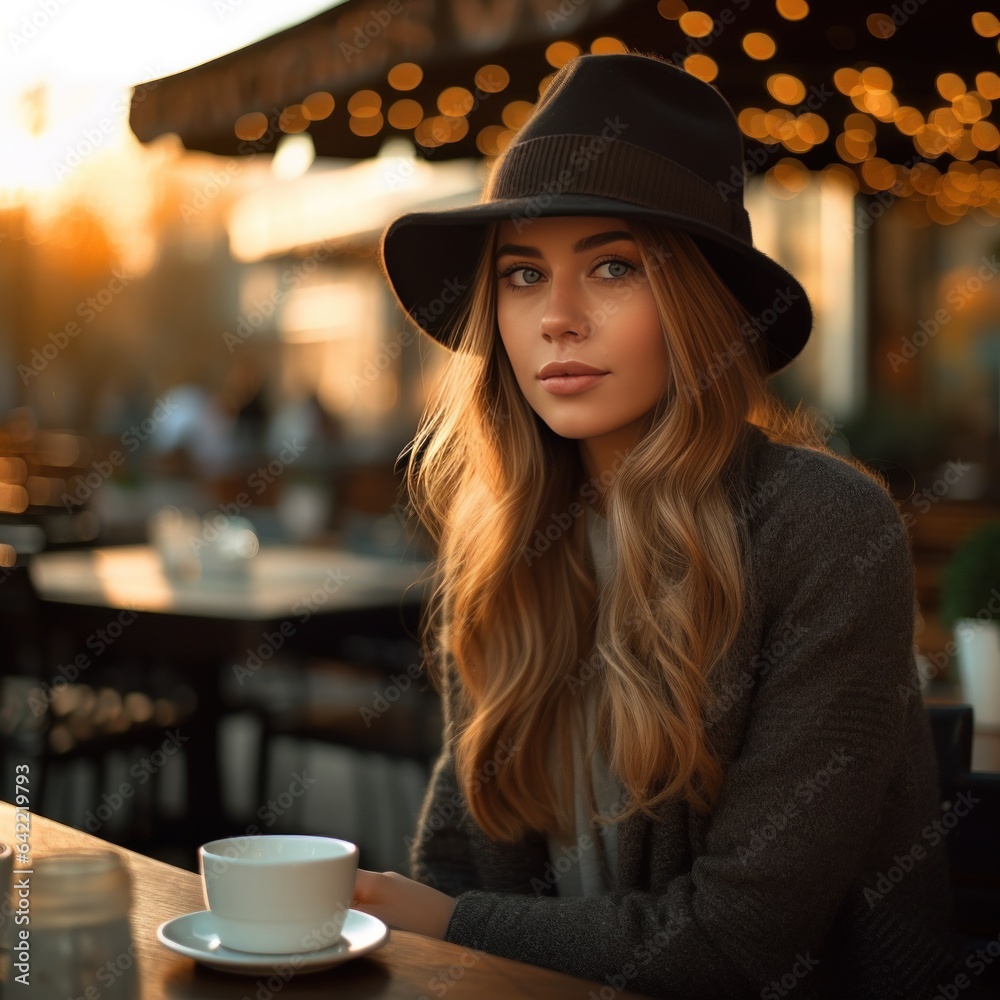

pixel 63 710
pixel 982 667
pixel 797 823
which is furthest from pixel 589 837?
pixel 63 710

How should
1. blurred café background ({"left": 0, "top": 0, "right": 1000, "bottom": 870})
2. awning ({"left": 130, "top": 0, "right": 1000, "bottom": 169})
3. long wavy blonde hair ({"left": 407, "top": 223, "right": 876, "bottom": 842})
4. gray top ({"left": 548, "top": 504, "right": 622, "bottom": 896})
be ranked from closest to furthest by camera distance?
1. long wavy blonde hair ({"left": 407, "top": 223, "right": 876, "bottom": 842})
2. gray top ({"left": 548, "top": 504, "right": 622, "bottom": 896})
3. awning ({"left": 130, "top": 0, "right": 1000, "bottom": 169})
4. blurred café background ({"left": 0, "top": 0, "right": 1000, "bottom": 870})

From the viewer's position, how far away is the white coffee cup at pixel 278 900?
2.85 feet

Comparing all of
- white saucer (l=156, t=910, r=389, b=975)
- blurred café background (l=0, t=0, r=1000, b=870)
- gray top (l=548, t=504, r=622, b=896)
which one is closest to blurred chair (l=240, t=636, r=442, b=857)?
blurred café background (l=0, t=0, r=1000, b=870)

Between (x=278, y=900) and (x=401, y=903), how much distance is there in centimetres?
33

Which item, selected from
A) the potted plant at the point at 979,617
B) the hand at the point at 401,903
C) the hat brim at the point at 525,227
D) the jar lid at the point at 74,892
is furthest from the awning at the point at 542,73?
the jar lid at the point at 74,892

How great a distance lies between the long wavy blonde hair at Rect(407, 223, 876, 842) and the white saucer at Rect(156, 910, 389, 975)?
0.41 metres

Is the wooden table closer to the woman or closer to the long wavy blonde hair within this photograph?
the woman

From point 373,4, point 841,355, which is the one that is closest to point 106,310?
point 841,355

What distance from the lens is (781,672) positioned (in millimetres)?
1218

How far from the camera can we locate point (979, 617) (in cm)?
205

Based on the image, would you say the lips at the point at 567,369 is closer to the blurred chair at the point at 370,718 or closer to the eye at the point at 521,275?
the eye at the point at 521,275

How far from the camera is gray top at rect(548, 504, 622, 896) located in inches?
54.7

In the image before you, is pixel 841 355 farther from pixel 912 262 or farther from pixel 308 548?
pixel 308 548

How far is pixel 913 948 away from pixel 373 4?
2.34 meters
